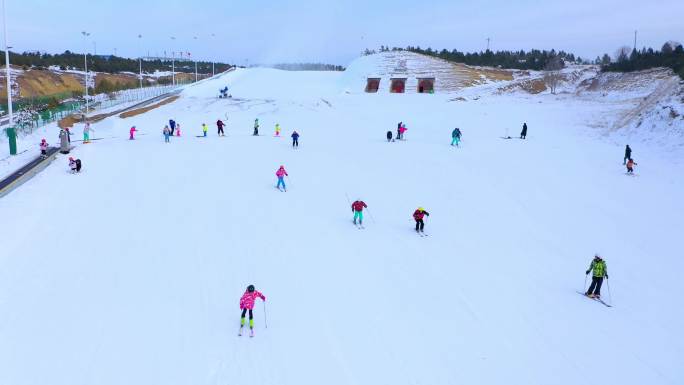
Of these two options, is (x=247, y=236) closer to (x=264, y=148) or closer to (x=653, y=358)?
(x=653, y=358)

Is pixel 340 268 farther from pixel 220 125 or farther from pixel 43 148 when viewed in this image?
pixel 220 125

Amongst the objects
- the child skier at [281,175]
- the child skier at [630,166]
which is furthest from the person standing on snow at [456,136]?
the child skier at [281,175]

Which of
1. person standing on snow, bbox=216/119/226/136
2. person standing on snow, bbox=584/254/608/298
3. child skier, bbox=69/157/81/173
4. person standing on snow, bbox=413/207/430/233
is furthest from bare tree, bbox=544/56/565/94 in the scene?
child skier, bbox=69/157/81/173

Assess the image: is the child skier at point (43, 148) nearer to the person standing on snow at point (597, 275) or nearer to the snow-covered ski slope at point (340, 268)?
the snow-covered ski slope at point (340, 268)

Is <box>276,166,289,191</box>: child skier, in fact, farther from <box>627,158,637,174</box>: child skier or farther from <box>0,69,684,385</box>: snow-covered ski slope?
<box>627,158,637,174</box>: child skier

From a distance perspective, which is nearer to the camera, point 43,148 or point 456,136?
point 43,148

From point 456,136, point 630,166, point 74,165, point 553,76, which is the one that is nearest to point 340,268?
point 74,165
